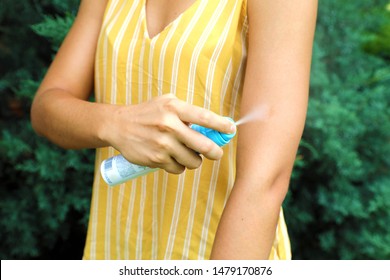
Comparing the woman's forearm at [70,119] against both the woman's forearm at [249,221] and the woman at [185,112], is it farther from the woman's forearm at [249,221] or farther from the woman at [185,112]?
the woman's forearm at [249,221]

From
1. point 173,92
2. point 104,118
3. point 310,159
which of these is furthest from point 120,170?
point 310,159

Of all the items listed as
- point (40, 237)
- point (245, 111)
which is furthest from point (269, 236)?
point (40, 237)

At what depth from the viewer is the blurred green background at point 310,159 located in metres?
2.57

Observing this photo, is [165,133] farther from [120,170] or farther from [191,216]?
[191,216]

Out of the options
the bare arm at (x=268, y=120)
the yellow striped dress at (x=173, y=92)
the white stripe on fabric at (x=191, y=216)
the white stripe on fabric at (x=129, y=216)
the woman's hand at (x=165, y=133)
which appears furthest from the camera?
the white stripe on fabric at (x=129, y=216)

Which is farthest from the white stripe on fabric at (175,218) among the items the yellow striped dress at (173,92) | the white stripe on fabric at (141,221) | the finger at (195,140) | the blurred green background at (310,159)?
the blurred green background at (310,159)

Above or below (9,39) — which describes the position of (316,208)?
below

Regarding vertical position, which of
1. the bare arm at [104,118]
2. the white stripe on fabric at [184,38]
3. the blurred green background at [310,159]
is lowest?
the blurred green background at [310,159]

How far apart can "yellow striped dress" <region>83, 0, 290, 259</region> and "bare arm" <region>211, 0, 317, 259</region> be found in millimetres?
103

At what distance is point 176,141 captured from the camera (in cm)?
116

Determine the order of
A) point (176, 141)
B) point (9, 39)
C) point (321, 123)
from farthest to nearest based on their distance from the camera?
point (9, 39) → point (321, 123) → point (176, 141)

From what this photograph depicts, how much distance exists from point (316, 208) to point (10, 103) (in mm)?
1524

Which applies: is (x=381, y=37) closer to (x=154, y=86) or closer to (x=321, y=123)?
(x=321, y=123)
